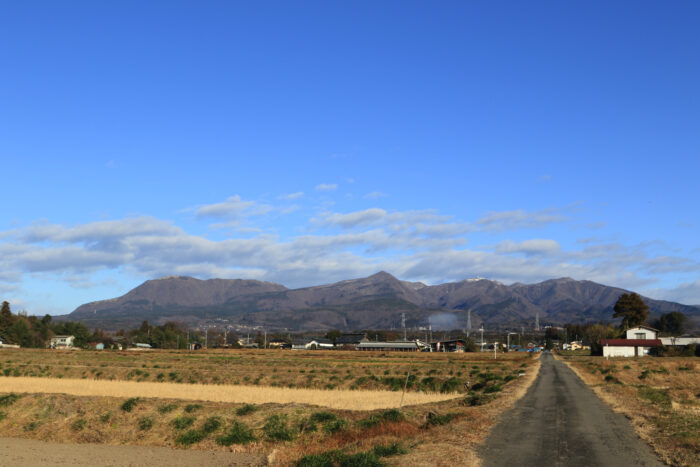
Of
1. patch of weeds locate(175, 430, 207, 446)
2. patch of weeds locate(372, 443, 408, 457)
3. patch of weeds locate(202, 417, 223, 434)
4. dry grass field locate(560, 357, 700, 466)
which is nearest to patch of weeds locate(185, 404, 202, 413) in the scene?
patch of weeds locate(202, 417, 223, 434)

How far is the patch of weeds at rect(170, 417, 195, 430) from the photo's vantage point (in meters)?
28.0

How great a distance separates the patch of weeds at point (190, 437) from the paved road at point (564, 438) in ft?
42.0

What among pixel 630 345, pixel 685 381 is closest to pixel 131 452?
pixel 685 381

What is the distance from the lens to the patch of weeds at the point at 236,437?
1012 inches

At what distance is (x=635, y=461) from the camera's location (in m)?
18.2

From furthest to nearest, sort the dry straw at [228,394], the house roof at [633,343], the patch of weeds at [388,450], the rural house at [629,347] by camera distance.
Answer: the house roof at [633,343] → the rural house at [629,347] → the dry straw at [228,394] → the patch of weeds at [388,450]

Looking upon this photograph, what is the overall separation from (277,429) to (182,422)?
16.9ft

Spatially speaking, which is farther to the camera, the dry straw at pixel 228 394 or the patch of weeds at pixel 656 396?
the dry straw at pixel 228 394

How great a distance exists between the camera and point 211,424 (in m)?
27.6

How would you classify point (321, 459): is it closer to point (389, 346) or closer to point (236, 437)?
point (236, 437)

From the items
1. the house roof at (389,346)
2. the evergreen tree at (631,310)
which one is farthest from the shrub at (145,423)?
the house roof at (389,346)

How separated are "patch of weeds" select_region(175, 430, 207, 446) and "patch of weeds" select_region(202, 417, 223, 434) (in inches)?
10.2

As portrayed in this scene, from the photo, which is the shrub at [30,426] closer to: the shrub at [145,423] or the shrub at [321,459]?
the shrub at [145,423]

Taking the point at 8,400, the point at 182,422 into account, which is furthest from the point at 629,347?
the point at 8,400
